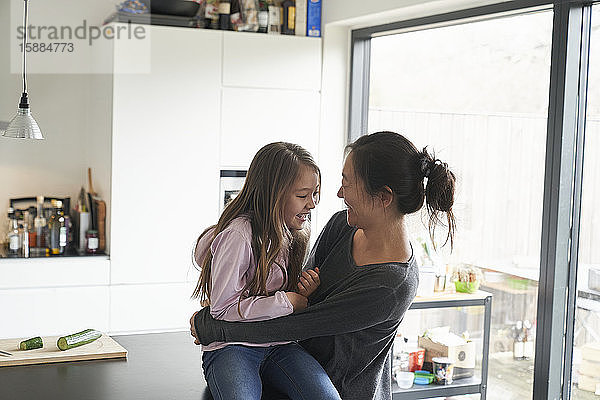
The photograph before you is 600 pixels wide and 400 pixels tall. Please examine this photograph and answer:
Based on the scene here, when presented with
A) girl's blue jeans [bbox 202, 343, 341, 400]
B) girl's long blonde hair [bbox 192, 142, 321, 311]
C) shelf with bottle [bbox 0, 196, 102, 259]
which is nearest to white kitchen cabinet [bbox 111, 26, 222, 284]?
shelf with bottle [bbox 0, 196, 102, 259]

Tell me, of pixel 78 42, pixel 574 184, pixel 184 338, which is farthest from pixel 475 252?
pixel 78 42

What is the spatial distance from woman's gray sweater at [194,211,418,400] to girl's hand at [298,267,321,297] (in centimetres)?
3

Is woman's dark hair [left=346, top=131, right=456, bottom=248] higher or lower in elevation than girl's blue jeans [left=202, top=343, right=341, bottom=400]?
higher

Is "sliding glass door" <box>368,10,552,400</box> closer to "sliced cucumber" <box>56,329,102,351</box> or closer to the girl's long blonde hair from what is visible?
the girl's long blonde hair

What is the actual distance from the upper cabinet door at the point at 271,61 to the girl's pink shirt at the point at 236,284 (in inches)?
83.7

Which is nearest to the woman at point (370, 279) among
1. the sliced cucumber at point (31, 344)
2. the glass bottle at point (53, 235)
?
the sliced cucumber at point (31, 344)

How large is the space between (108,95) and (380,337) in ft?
7.72

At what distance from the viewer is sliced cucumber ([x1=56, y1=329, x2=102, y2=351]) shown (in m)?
2.21

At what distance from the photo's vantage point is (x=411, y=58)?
3.85 meters

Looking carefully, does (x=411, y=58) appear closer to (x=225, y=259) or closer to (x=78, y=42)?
(x=78, y=42)

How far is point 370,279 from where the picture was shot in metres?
1.94

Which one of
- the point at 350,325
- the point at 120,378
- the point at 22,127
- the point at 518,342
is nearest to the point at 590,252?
the point at 518,342

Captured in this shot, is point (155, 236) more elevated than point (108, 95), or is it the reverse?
point (108, 95)

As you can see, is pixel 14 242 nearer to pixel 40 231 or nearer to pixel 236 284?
pixel 40 231
